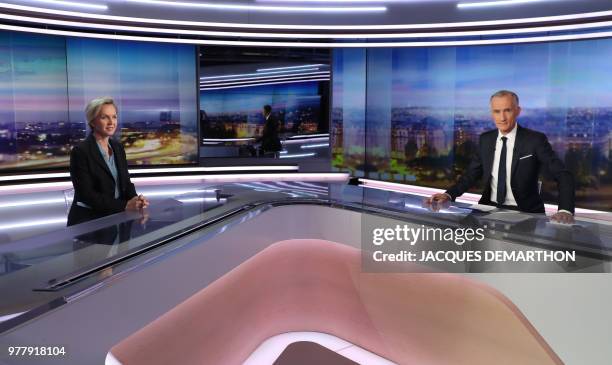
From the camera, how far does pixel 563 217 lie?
1.96 m

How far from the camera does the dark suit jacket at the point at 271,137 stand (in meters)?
7.32

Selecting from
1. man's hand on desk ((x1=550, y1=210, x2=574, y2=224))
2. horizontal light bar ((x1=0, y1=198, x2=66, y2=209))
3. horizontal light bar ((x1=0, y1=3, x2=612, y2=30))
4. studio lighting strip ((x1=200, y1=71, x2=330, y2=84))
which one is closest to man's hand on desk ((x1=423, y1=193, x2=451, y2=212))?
man's hand on desk ((x1=550, y1=210, x2=574, y2=224))

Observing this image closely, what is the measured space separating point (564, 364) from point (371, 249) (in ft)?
2.84

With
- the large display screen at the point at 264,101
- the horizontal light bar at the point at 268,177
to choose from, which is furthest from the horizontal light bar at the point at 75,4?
the horizontal light bar at the point at 268,177

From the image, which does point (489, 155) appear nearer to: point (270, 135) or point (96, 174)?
point (96, 174)

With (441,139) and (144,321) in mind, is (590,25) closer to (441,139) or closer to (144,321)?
(441,139)

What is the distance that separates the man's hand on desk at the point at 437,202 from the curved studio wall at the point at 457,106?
165 inches

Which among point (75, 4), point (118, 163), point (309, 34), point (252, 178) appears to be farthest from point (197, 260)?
point (309, 34)

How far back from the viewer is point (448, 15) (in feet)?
19.9

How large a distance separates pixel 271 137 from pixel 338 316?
4.85 meters

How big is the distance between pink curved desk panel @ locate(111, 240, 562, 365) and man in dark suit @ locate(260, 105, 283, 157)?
186 inches

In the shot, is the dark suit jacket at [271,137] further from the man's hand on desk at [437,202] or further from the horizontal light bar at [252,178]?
the man's hand on desk at [437,202]

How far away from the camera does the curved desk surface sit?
3.95 feet

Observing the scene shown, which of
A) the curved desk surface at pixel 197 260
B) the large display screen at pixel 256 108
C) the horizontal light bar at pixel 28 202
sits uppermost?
the large display screen at pixel 256 108
